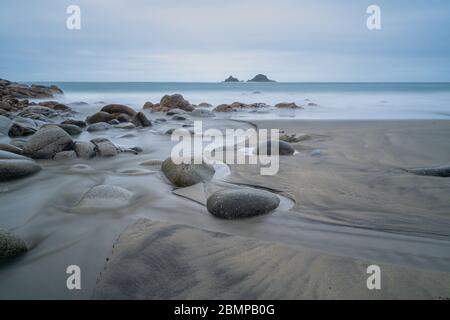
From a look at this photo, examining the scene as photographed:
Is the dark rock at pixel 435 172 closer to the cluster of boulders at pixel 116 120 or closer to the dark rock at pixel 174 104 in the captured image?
the cluster of boulders at pixel 116 120

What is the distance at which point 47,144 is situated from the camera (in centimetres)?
450

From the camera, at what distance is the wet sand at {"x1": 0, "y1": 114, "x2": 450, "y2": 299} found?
5.54 feet

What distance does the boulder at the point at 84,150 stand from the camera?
4.55 meters

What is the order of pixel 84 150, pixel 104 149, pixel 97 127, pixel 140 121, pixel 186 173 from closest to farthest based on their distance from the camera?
1. pixel 186 173
2. pixel 84 150
3. pixel 104 149
4. pixel 97 127
5. pixel 140 121

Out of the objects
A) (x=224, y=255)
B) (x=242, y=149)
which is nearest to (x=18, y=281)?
(x=224, y=255)

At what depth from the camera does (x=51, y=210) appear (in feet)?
8.66

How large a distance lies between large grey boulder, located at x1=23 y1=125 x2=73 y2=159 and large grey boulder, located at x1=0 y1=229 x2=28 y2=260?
108 inches

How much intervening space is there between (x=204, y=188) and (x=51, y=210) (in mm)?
1339

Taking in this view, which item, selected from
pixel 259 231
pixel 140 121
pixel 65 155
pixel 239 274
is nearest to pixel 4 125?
pixel 140 121

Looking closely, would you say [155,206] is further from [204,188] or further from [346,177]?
[346,177]

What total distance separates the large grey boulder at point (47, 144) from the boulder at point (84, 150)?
0.40 ft

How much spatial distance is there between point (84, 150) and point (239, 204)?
9.65 feet

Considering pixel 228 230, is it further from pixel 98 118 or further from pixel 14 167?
pixel 98 118
